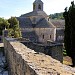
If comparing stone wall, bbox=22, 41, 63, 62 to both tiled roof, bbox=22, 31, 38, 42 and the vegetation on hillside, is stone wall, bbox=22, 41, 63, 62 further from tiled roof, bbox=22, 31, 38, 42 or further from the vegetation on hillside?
tiled roof, bbox=22, 31, 38, 42

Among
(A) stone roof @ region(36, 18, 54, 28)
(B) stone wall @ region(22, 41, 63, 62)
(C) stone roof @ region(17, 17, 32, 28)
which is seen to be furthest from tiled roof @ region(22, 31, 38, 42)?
(B) stone wall @ region(22, 41, 63, 62)

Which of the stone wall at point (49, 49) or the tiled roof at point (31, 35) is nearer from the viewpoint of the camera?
the stone wall at point (49, 49)

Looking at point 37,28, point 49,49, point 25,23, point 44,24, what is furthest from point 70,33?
point 25,23

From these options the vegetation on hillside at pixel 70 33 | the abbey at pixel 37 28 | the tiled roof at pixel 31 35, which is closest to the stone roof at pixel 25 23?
the abbey at pixel 37 28

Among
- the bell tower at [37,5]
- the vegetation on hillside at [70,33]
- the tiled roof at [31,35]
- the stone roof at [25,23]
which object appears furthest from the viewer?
the bell tower at [37,5]

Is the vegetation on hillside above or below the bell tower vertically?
below

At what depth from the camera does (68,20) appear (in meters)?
25.6

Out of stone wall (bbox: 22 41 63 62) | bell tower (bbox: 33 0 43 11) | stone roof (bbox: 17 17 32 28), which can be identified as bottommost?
stone wall (bbox: 22 41 63 62)

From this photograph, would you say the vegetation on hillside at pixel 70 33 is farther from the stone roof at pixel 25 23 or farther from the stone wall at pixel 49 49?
the stone roof at pixel 25 23

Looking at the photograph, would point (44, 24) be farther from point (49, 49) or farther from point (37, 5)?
point (49, 49)

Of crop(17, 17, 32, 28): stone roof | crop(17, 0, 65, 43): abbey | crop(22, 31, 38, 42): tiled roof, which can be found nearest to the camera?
crop(22, 31, 38, 42): tiled roof

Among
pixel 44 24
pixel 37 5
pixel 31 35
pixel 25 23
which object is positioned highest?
pixel 37 5

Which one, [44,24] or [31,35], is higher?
[44,24]

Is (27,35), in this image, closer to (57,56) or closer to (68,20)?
(68,20)
